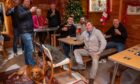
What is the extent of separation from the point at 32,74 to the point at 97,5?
299 cm

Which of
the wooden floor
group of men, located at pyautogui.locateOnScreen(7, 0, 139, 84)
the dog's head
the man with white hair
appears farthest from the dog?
the man with white hair

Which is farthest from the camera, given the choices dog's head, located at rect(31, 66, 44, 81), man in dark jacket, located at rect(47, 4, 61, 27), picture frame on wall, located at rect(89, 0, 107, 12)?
man in dark jacket, located at rect(47, 4, 61, 27)

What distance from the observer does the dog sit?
369 centimetres

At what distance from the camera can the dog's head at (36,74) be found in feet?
12.2

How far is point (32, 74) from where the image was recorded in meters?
3.89

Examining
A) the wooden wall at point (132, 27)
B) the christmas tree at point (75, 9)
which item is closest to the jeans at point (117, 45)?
the wooden wall at point (132, 27)

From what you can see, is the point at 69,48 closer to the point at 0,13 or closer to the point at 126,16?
the point at 126,16

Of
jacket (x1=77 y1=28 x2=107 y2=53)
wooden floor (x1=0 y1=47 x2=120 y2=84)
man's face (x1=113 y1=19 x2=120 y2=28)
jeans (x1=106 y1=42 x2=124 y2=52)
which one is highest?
man's face (x1=113 y1=19 x2=120 y2=28)

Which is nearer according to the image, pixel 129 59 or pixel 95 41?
pixel 129 59

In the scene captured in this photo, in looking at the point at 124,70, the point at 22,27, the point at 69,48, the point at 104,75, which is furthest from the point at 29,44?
the point at 124,70

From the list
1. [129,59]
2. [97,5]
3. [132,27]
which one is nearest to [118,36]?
[132,27]

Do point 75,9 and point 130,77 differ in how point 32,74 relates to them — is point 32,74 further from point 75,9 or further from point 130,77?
point 75,9

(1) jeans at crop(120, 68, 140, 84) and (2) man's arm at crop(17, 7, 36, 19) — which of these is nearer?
(1) jeans at crop(120, 68, 140, 84)

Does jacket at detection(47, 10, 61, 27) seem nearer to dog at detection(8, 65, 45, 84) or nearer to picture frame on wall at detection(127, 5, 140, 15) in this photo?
Result: dog at detection(8, 65, 45, 84)
